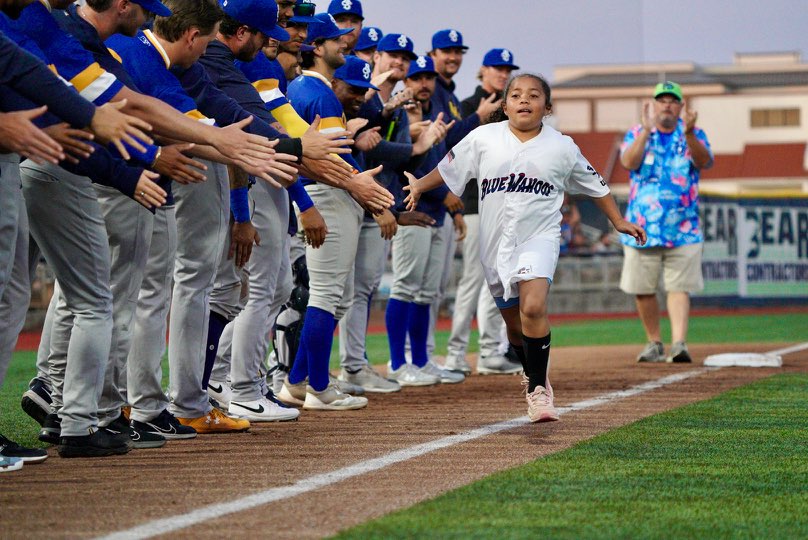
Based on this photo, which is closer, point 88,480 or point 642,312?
point 88,480

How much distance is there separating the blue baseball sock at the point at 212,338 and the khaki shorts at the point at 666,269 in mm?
5483

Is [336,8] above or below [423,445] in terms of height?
above

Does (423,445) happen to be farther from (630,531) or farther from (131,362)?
(630,531)

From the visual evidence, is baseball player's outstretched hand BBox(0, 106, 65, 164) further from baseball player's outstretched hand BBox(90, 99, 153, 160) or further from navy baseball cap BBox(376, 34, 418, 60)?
navy baseball cap BBox(376, 34, 418, 60)

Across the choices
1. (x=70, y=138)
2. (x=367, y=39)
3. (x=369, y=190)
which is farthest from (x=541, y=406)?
(x=367, y=39)

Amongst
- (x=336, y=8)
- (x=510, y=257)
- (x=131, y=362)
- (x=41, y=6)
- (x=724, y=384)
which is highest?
(x=336, y=8)

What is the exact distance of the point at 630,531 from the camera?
370 cm

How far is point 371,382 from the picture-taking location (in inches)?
348

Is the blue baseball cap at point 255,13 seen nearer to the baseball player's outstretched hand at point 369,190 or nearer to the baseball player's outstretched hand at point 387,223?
the baseball player's outstretched hand at point 369,190

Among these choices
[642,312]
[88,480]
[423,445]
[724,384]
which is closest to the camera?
[88,480]

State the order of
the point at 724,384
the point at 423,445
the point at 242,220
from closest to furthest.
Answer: the point at 423,445 → the point at 242,220 → the point at 724,384

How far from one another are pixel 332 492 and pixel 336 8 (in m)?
6.12

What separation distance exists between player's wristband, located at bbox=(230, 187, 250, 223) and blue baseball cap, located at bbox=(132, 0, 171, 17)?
1212 millimetres

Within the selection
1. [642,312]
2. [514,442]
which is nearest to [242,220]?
[514,442]
